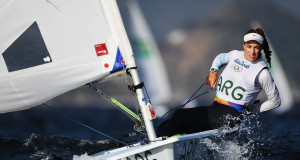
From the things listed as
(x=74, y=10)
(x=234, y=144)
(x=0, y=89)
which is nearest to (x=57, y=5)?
(x=74, y=10)

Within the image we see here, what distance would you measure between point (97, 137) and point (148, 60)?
4.13 feet

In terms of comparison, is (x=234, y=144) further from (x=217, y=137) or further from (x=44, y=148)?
(x=44, y=148)

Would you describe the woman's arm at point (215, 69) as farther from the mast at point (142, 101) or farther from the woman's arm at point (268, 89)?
the mast at point (142, 101)

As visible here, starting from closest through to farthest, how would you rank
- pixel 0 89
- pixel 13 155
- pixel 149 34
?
1. pixel 0 89
2. pixel 13 155
3. pixel 149 34

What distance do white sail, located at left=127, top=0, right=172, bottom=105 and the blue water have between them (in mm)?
682

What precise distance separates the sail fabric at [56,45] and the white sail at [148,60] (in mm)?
1979

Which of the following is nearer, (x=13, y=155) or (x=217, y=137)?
(x=217, y=137)

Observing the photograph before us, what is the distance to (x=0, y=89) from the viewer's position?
2951 millimetres

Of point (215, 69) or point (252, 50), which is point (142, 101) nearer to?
point (215, 69)

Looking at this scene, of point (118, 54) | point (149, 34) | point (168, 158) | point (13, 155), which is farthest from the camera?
point (149, 34)

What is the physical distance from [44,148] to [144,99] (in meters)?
1.90

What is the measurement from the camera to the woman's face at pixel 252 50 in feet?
9.00

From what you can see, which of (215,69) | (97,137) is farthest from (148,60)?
(215,69)

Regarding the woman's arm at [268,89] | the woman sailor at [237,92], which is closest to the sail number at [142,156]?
the woman sailor at [237,92]
